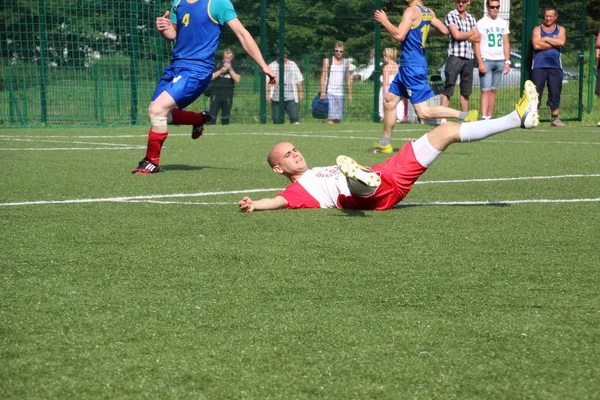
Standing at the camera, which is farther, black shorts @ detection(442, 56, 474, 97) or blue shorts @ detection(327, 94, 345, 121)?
blue shorts @ detection(327, 94, 345, 121)

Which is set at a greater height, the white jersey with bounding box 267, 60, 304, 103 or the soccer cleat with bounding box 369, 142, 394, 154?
the white jersey with bounding box 267, 60, 304, 103

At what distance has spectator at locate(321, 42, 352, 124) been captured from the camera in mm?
19578

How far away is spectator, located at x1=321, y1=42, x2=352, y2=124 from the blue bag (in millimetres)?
88

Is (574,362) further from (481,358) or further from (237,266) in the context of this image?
(237,266)

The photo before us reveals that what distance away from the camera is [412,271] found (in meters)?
4.23

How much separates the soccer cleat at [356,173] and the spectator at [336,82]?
A: 14.0 meters

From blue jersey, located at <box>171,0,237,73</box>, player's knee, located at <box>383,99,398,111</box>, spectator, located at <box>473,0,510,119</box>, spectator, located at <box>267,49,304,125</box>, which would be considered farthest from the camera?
spectator, located at <box>267,49,304,125</box>

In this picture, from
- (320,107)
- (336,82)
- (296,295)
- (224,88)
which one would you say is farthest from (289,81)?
(296,295)

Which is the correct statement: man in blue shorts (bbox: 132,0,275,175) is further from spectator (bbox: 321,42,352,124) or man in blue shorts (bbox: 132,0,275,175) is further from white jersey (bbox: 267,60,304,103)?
spectator (bbox: 321,42,352,124)

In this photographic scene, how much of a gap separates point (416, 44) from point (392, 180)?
580 centimetres

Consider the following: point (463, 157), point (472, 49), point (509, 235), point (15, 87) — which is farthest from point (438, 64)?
point (509, 235)

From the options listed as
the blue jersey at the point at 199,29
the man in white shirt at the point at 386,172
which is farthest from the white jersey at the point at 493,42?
the man in white shirt at the point at 386,172

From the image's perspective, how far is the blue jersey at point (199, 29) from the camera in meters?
9.06

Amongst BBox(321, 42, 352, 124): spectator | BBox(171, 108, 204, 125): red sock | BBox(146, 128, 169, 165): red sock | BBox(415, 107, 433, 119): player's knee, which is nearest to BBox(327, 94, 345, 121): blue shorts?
BBox(321, 42, 352, 124): spectator
